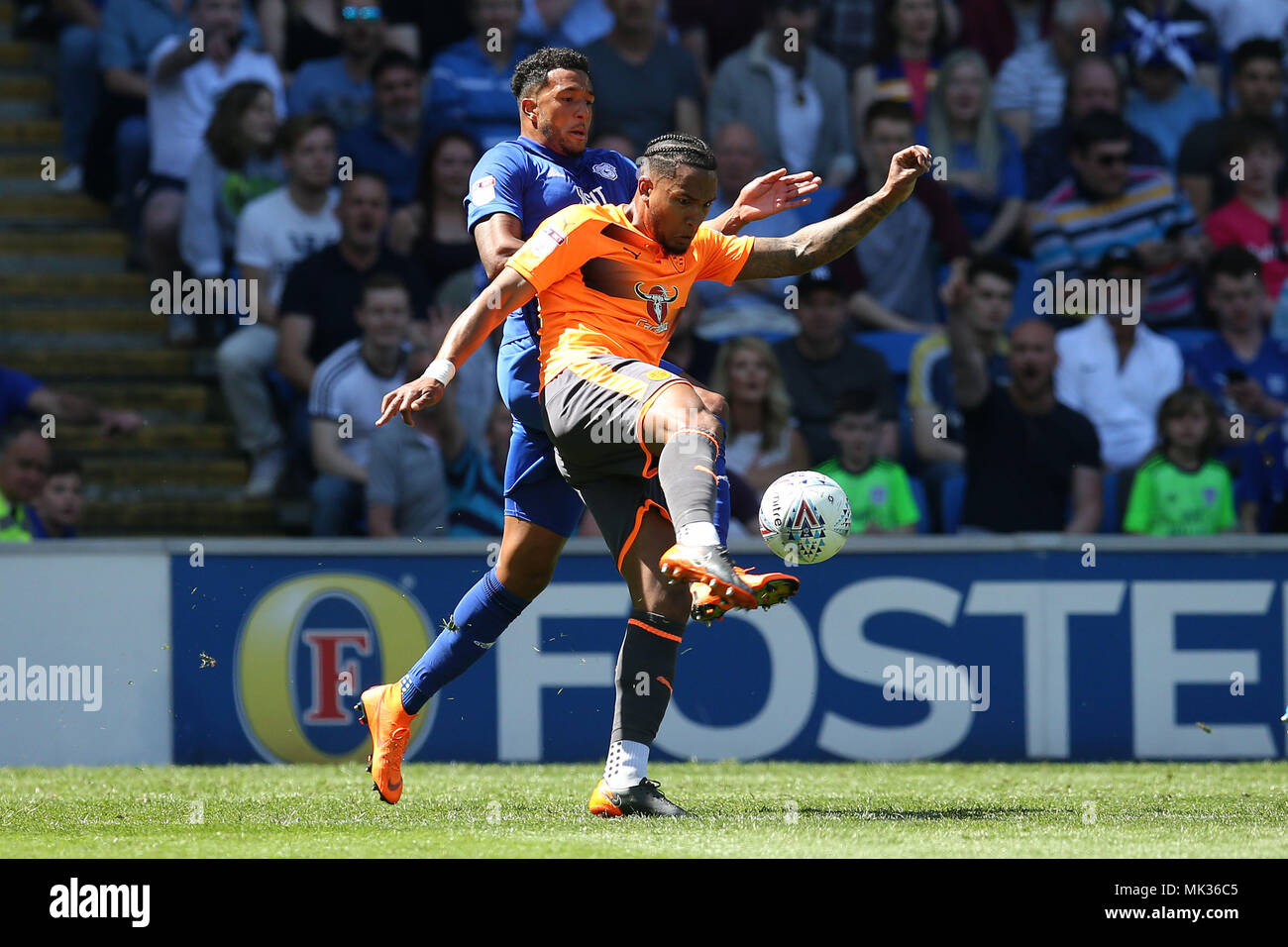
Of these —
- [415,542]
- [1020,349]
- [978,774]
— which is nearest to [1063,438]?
[1020,349]

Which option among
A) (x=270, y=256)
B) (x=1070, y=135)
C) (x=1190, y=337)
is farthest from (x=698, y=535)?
(x=1070, y=135)

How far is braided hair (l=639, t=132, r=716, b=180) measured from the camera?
17.3 ft

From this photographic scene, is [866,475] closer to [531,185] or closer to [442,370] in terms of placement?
[531,185]

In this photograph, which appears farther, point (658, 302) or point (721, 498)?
point (658, 302)

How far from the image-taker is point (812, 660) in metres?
7.81

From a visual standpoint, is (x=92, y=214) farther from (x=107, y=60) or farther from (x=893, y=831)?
(x=893, y=831)

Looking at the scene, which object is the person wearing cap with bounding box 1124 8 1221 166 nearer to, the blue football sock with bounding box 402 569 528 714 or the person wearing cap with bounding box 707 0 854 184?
the person wearing cap with bounding box 707 0 854 184

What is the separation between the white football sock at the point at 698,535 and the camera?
4770mm

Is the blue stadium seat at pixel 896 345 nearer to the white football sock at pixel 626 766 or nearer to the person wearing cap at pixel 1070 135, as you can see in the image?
the person wearing cap at pixel 1070 135

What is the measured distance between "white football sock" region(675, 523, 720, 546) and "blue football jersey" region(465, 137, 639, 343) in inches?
47.4

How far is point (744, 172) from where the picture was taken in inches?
403

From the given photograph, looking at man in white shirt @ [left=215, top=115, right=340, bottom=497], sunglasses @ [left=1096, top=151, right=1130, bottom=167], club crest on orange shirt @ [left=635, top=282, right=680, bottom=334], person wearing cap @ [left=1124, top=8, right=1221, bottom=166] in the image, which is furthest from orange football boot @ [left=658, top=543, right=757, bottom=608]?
person wearing cap @ [left=1124, top=8, right=1221, bottom=166]

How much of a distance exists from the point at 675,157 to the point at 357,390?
4.57 metres

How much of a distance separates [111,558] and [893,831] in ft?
14.1
